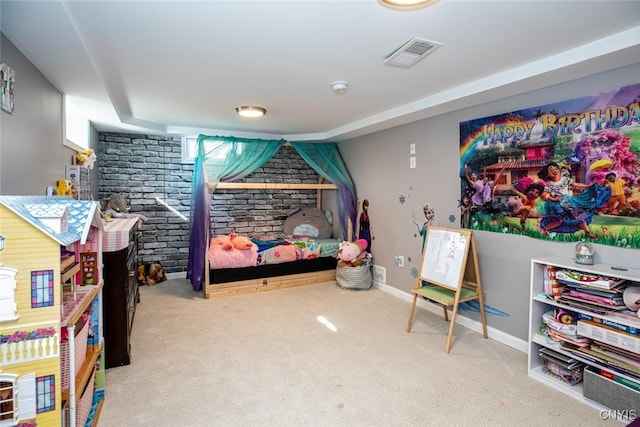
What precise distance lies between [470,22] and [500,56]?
0.60 meters

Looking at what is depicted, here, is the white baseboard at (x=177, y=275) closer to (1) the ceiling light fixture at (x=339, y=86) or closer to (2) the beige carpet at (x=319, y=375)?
(2) the beige carpet at (x=319, y=375)

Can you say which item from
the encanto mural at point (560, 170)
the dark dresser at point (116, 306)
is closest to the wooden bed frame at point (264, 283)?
the dark dresser at point (116, 306)

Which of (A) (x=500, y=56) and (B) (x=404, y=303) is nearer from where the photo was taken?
(A) (x=500, y=56)

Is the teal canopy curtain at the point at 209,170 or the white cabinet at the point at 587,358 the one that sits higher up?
the teal canopy curtain at the point at 209,170

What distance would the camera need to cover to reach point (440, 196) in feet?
12.0

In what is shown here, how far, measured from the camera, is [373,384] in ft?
7.79

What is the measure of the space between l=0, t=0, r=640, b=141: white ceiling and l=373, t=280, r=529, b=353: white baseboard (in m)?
2.06

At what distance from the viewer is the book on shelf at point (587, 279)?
2.12m

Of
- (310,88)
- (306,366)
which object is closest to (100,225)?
(306,366)

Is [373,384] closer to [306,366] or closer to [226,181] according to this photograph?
[306,366]

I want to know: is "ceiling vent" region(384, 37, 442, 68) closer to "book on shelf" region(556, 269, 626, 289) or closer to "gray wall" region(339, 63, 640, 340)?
"gray wall" region(339, 63, 640, 340)

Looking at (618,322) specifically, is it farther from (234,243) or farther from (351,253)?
(234,243)

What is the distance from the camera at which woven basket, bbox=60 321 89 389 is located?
1453 mm

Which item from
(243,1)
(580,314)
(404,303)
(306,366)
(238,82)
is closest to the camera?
(243,1)
